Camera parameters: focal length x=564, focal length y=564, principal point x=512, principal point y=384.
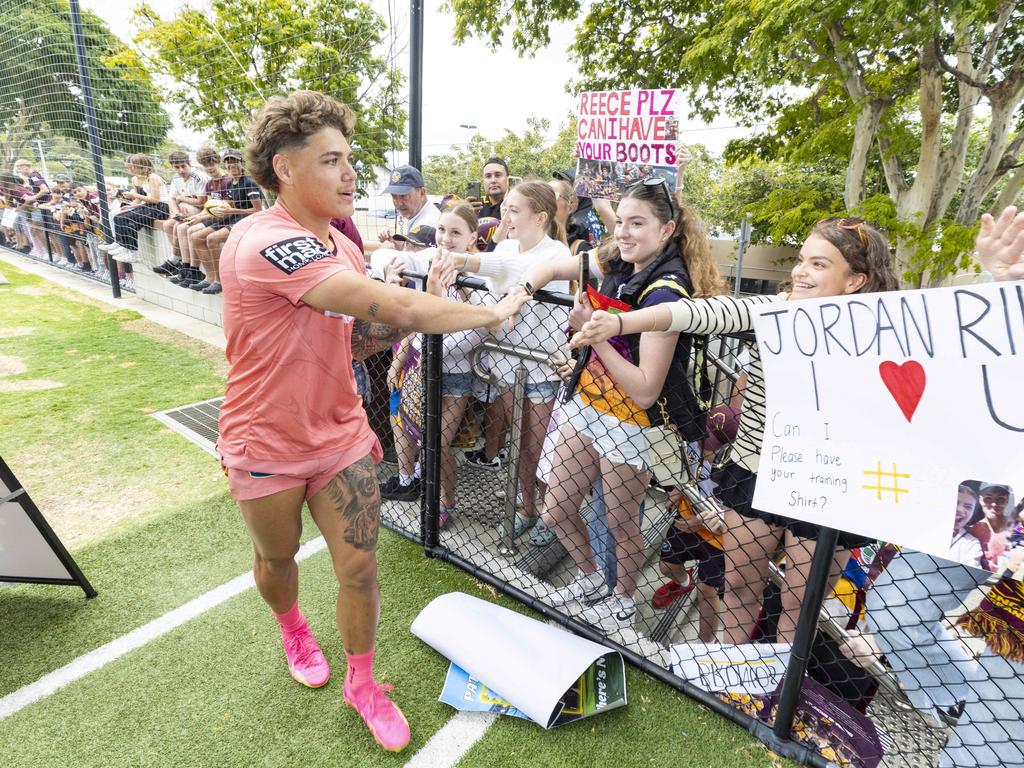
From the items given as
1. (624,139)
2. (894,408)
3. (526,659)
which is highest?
(624,139)

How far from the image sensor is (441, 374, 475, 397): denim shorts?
120 inches

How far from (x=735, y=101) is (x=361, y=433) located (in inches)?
512

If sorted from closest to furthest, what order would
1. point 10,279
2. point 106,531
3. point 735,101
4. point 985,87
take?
point 106,531 < point 985,87 < point 10,279 < point 735,101

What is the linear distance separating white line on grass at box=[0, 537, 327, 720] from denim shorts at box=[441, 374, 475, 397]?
130cm

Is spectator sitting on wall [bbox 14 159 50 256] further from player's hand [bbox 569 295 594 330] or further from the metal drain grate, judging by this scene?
player's hand [bbox 569 295 594 330]

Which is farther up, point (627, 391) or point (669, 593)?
point (627, 391)

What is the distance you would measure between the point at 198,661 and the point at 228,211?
527 cm

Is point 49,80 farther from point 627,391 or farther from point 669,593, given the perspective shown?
point 669,593

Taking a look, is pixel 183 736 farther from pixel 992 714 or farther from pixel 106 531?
pixel 992 714

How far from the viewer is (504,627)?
2.21 m

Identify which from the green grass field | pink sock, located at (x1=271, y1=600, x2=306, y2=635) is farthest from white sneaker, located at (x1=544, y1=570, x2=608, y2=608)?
pink sock, located at (x1=271, y1=600, x2=306, y2=635)

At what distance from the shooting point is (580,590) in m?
2.60

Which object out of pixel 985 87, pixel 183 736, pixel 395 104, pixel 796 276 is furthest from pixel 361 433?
pixel 985 87

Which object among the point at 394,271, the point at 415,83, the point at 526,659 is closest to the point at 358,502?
the point at 526,659
